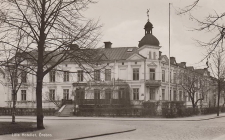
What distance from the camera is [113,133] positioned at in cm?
1888

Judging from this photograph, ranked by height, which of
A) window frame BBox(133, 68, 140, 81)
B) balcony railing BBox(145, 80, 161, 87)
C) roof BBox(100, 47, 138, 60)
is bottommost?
balcony railing BBox(145, 80, 161, 87)

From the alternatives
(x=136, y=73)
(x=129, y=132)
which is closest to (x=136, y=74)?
(x=136, y=73)

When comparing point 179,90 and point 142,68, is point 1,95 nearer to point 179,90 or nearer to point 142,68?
point 142,68

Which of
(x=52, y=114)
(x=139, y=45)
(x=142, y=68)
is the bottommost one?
(x=52, y=114)

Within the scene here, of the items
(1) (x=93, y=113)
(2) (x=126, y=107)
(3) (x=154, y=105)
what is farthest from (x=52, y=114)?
(3) (x=154, y=105)

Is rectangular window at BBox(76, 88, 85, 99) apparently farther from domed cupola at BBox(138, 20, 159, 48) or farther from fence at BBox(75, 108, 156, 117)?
domed cupola at BBox(138, 20, 159, 48)

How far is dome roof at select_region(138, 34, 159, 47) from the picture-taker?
53719mm

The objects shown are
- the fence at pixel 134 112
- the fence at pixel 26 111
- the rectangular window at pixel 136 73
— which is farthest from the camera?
the rectangular window at pixel 136 73

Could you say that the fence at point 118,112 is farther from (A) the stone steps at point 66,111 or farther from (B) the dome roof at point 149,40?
(B) the dome roof at point 149,40

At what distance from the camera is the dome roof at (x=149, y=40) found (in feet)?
176

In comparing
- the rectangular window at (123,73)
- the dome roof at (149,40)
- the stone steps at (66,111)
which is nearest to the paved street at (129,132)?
the stone steps at (66,111)

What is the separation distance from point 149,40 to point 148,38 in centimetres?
38

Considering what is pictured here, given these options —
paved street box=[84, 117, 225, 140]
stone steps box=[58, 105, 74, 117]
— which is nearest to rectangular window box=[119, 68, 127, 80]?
stone steps box=[58, 105, 74, 117]

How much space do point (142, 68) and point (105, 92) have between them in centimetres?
697
